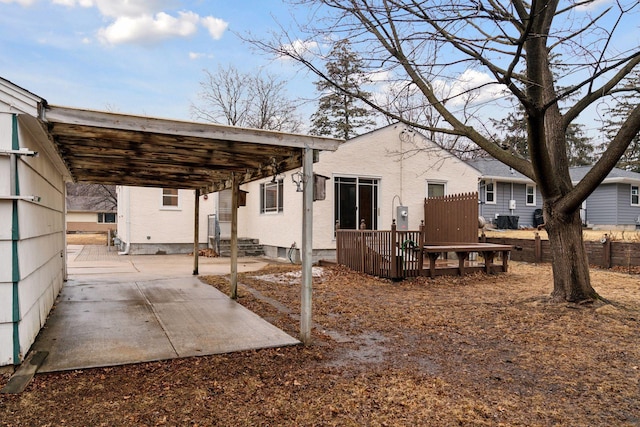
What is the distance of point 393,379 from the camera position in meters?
3.68

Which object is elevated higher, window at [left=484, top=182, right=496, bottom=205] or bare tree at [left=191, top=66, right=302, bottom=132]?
bare tree at [left=191, top=66, right=302, bottom=132]

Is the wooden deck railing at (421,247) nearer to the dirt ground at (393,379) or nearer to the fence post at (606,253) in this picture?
the fence post at (606,253)

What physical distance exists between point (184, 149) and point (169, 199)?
11.5m

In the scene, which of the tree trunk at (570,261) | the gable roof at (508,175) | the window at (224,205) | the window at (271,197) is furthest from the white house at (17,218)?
the gable roof at (508,175)

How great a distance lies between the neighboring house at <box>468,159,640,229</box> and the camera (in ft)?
72.2

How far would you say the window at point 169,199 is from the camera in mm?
15852

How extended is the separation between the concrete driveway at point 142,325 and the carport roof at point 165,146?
205cm

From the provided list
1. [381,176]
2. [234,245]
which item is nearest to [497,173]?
[381,176]

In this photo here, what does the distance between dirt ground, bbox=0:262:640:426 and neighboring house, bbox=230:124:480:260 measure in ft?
20.1

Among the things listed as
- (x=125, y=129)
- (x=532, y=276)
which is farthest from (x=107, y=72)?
(x=532, y=276)

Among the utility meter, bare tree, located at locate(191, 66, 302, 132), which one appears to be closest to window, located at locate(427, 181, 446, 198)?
the utility meter

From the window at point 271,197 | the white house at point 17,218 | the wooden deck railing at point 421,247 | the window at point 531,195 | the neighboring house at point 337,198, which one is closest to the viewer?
the white house at point 17,218

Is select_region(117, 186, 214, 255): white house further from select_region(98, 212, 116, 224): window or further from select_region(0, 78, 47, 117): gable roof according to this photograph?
select_region(98, 212, 116, 224): window

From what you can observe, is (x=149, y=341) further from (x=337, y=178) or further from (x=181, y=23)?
(x=181, y=23)
